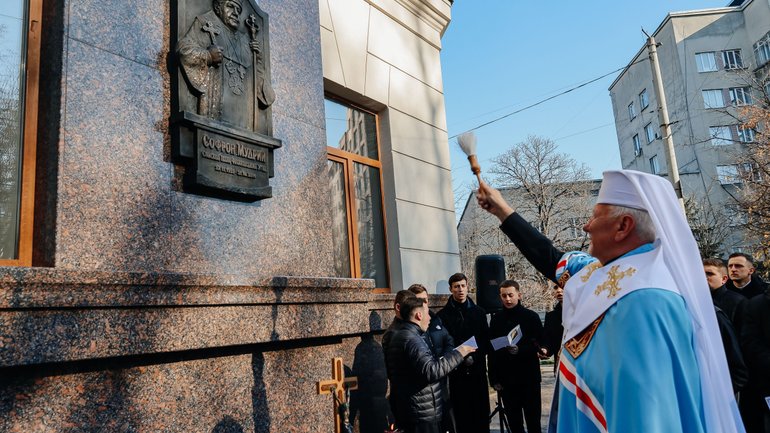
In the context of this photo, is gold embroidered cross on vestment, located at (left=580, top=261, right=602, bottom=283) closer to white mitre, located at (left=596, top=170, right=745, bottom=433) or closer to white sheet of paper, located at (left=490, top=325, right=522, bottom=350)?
white mitre, located at (left=596, top=170, right=745, bottom=433)

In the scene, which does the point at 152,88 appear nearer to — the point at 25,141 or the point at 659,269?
the point at 25,141

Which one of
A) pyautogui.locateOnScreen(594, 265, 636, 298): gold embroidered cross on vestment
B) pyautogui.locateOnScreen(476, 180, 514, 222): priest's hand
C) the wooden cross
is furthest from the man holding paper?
pyautogui.locateOnScreen(594, 265, 636, 298): gold embroidered cross on vestment

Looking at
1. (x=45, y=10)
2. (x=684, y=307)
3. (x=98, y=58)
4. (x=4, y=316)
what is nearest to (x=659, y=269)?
(x=684, y=307)

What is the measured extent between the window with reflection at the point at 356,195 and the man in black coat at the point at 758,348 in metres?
3.92

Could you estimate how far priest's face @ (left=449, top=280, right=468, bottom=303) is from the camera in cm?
734

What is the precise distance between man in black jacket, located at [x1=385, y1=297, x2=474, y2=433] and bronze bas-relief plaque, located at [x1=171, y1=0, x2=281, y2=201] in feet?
5.64

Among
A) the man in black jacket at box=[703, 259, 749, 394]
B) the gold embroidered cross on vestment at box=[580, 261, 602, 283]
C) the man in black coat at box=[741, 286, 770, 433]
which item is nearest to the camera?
the gold embroidered cross on vestment at box=[580, 261, 602, 283]

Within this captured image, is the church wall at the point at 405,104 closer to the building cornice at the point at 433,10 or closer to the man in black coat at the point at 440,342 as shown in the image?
the building cornice at the point at 433,10

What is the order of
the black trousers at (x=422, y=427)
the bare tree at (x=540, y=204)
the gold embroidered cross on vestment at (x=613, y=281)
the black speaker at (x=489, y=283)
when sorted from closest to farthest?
1. the gold embroidered cross on vestment at (x=613, y=281)
2. the black trousers at (x=422, y=427)
3. the black speaker at (x=489, y=283)
4. the bare tree at (x=540, y=204)

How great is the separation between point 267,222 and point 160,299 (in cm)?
138

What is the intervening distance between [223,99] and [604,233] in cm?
282

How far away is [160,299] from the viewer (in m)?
3.24

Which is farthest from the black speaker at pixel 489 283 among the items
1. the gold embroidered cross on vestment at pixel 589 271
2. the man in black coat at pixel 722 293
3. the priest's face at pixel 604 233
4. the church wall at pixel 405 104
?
the priest's face at pixel 604 233

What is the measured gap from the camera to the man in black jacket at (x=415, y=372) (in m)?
5.08
